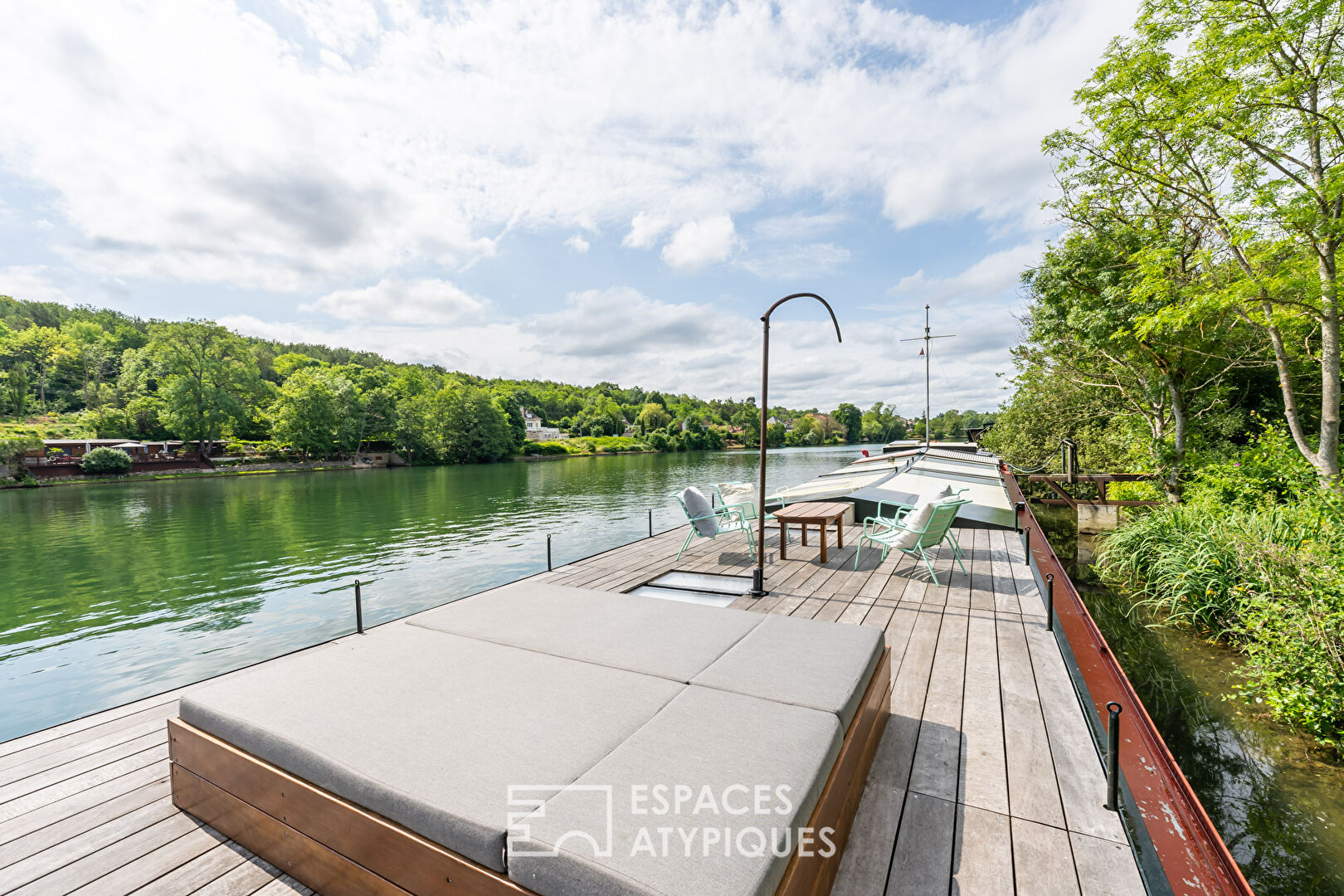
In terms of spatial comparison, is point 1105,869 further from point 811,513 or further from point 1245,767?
point 811,513

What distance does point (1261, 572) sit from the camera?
4.98m

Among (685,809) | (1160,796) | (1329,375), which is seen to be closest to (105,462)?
(685,809)

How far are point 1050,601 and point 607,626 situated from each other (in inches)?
132

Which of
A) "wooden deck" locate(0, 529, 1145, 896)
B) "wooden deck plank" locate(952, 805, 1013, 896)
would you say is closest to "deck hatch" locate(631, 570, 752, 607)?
"wooden deck" locate(0, 529, 1145, 896)

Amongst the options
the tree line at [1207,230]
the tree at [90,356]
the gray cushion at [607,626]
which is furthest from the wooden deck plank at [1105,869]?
the tree at [90,356]

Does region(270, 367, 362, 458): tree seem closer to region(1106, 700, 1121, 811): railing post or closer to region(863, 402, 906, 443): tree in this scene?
region(1106, 700, 1121, 811): railing post

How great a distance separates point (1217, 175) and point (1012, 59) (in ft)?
17.1

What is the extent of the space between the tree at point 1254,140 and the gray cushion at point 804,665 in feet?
30.6

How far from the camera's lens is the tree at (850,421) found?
99500 mm

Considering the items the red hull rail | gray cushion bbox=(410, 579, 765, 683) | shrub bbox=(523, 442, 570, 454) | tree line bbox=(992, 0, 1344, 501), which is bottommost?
shrub bbox=(523, 442, 570, 454)

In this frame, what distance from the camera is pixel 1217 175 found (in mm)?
9242

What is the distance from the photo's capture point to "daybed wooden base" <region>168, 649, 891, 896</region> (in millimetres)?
1452

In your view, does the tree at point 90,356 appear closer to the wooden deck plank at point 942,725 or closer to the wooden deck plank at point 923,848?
the wooden deck plank at point 942,725

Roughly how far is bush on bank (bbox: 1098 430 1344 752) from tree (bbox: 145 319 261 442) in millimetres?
57636
